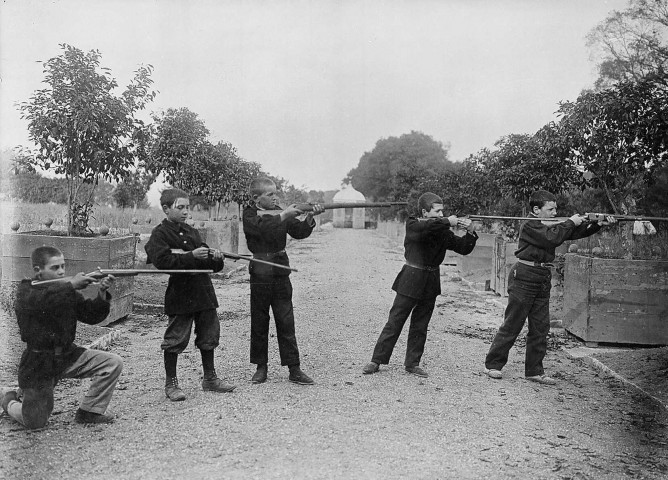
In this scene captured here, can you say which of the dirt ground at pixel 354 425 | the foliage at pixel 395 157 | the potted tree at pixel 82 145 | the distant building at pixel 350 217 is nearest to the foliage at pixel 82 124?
the potted tree at pixel 82 145

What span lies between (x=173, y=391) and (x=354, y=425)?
1.57 m

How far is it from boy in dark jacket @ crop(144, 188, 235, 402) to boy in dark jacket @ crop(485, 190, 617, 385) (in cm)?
274

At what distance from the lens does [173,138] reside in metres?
15.2

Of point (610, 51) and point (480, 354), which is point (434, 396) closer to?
point (480, 354)

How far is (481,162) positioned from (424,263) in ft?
47.5

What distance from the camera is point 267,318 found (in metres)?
5.74

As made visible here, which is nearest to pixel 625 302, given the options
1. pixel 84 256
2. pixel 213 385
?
pixel 213 385

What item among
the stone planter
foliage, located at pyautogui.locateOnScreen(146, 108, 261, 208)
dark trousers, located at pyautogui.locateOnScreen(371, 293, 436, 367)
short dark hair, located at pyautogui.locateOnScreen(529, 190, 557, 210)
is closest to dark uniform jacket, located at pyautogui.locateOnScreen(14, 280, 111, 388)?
dark trousers, located at pyautogui.locateOnScreen(371, 293, 436, 367)

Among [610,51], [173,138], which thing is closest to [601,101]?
[610,51]

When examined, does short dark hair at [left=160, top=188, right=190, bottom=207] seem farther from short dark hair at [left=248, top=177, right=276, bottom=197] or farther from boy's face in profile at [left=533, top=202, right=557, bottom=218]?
boy's face in profile at [left=533, top=202, right=557, bottom=218]

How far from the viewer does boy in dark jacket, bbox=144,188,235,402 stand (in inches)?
203

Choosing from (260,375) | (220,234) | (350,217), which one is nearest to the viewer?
(260,375)

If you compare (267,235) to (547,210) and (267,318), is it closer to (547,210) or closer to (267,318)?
(267,318)

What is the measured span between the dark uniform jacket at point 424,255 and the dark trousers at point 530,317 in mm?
647
